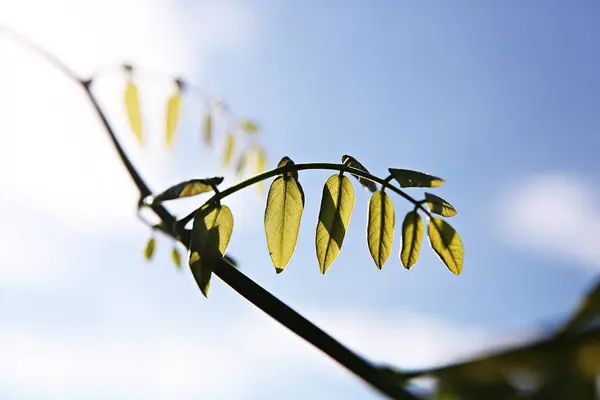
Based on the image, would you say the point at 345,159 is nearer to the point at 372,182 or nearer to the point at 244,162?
the point at 372,182

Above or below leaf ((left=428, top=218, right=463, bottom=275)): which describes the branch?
below

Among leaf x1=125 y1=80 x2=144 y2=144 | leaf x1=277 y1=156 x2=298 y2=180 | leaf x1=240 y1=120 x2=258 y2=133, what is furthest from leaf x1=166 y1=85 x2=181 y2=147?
leaf x1=277 y1=156 x2=298 y2=180

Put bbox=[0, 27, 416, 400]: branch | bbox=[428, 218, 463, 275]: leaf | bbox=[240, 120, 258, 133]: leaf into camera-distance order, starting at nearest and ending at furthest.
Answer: bbox=[0, 27, 416, 400]: branch → bbox=[428, 218, 463, 275]: leaf → bbox=[240, 120, 258, 133]: leaf

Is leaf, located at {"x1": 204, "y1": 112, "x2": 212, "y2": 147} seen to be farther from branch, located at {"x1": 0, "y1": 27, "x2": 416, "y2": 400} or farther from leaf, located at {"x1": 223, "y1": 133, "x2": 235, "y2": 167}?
branch, located at {"x1": 0, "y1": 27, "x2": 416, "y2": 400}

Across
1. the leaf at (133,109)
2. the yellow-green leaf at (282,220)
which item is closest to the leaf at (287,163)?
the yellow-green leaf at (282,220)

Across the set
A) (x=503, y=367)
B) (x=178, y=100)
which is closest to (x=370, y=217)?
(x=503, y=367)

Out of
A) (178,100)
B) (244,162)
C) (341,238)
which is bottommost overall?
(341,238)

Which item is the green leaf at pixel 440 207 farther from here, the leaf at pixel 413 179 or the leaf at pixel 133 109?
the leaf at pixel 133 109
